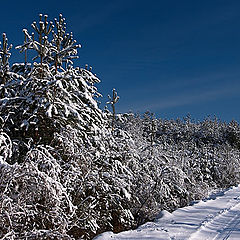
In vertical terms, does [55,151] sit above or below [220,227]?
above

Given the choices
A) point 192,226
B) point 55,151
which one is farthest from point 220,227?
point 55,151

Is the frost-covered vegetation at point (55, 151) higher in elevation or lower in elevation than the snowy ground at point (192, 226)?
higher

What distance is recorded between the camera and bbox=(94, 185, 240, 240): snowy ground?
5.83 m

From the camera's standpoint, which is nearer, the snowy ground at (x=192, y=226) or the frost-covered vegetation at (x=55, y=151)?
the frost-covered vegetation at (x=55, y=151)

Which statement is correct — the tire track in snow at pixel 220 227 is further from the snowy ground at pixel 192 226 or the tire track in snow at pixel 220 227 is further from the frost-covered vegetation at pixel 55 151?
the frost-covered vegetation at pixel 55 151

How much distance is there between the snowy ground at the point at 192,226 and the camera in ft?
19.1

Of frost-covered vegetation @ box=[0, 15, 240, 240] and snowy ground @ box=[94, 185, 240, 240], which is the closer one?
frost-covered vegetation @ box=[0, 15, 240, 240]

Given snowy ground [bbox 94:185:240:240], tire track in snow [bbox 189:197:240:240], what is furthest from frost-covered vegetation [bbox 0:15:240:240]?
tire track in snow [bbox 189:197:240:240]

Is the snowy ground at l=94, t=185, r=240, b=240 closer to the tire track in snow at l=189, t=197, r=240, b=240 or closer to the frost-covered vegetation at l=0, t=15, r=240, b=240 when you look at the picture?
the tire track in snow at l=189, t=197, r=240, b=240

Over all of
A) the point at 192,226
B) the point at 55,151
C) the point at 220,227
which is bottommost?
the point at 220,227

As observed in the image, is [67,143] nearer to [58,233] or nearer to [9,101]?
[9,101]

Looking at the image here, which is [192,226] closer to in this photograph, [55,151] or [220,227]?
[220,227]

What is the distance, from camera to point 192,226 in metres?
6.66

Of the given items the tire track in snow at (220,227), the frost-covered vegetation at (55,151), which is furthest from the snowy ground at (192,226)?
the frost-covered vegetation at (55,151)
